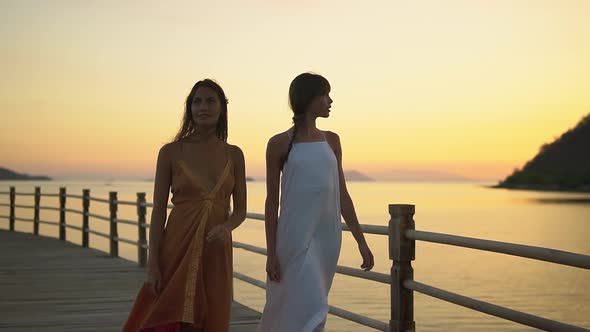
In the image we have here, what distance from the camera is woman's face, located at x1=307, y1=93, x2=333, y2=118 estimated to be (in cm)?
370

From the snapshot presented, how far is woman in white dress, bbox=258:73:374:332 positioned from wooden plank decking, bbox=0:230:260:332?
9.09 feet

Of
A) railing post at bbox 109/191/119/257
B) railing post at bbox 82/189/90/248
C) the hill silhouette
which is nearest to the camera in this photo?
railing post at bbox 109/191/119/257

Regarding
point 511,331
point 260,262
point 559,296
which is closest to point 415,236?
point 511,331

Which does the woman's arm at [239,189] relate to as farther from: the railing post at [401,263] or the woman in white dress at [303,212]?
the railing post at [401,263]

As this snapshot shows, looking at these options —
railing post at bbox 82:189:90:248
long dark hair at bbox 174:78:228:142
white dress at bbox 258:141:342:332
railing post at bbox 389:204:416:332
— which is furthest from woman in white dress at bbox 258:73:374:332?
railing post at bbox 82:189:90:248

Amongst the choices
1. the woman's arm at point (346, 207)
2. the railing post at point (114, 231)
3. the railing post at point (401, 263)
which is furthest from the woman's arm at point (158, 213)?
the railing post at point (114, 231)

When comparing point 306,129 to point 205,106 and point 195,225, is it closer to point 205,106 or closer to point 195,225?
point 205,106

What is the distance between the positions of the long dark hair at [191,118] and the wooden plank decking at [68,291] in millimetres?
3117

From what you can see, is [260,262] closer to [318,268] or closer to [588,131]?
[318,268]

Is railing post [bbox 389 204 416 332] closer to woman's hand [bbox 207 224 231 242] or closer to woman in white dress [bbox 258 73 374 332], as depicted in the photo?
woman in white dress [bbox 258 73 374 332]

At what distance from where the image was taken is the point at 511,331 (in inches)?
512

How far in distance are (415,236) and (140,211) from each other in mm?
6891

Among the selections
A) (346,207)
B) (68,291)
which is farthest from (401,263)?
(68,291)

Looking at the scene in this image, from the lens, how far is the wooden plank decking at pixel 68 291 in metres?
6.99
